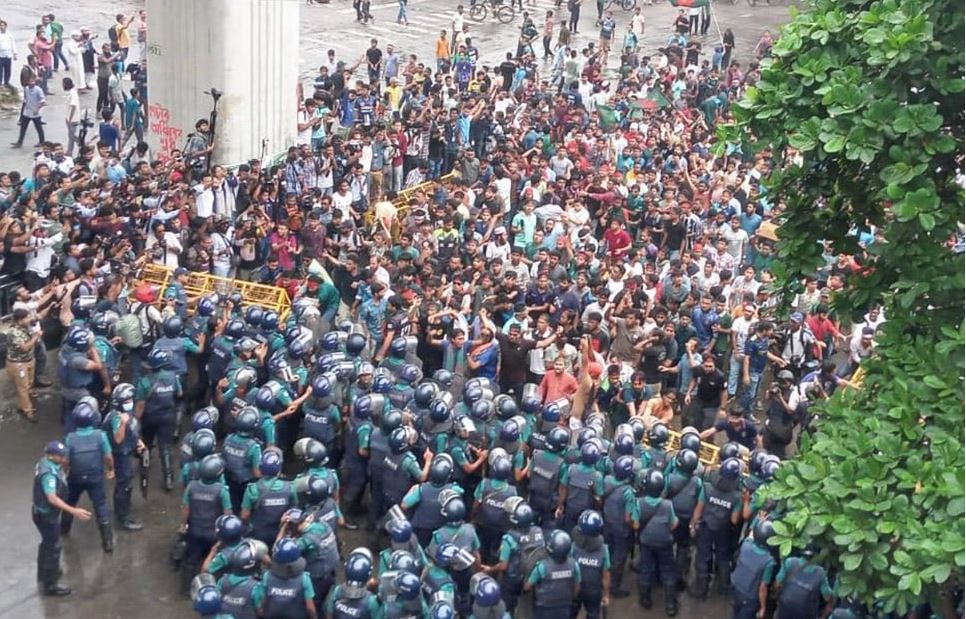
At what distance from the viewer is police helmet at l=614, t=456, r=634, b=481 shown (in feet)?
40.3

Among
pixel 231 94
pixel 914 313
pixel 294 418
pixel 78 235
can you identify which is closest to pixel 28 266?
pixel 78 235

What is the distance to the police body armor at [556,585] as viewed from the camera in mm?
11258

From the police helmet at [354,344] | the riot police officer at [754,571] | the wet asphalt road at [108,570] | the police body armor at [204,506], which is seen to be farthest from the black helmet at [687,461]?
the police body armor at [204,506]

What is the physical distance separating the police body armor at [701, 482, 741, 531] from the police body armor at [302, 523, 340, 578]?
3337 mm

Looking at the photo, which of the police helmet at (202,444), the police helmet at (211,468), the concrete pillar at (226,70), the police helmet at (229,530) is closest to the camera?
the police helmet at (229,530)

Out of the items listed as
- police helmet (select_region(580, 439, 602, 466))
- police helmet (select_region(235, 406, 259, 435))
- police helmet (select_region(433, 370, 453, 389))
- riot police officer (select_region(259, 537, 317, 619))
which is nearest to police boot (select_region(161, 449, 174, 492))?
police helmet (select_region(235, 406, 259, 435))

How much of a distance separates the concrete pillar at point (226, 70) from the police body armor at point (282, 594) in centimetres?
1189

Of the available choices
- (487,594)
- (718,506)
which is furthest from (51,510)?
(718,506)

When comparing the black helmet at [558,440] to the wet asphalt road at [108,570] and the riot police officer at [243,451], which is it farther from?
the riot police officer at [243,451]

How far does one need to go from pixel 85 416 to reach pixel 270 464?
1746 millimetres

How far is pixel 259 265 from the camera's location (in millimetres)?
17844

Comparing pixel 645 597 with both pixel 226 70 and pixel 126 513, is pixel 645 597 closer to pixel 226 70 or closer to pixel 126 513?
pixel 126 513

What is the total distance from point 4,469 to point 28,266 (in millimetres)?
2726

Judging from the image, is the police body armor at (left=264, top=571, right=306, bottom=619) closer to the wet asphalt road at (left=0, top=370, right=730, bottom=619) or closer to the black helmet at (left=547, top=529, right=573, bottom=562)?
the wet asphalt road at (left=0, top=370, right=730, bottom=619)
